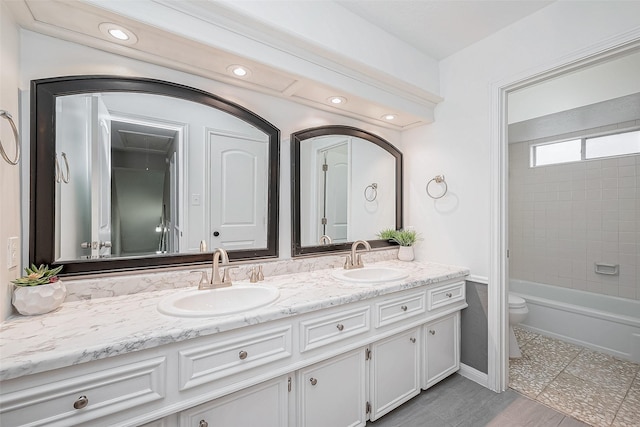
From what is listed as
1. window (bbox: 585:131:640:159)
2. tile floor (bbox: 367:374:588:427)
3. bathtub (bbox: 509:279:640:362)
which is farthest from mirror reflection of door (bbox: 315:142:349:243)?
window (bbox: 585:131:640:159)

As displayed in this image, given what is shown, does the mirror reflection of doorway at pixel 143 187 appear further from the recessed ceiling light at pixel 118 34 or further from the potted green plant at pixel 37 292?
the recessed ceiling light at pixel 118 34

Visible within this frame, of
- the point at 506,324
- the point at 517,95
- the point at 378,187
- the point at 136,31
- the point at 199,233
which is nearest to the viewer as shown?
the point at 136,31

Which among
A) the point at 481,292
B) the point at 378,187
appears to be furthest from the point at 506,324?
the point at 378,187

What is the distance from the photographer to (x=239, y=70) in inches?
64.3

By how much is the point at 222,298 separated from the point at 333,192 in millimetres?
1166

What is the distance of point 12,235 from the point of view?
1.15 meters

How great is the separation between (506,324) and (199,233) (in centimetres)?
223

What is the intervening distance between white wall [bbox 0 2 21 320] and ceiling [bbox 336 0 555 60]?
162cm

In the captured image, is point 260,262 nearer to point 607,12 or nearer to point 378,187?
point 378,187

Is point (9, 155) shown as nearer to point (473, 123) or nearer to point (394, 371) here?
point (394, 371)

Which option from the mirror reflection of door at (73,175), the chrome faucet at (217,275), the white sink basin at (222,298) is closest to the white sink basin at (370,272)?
→ the white sink basin at (222,298)

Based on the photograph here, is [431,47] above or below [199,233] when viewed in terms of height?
above

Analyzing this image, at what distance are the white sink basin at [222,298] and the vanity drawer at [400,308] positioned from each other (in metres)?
0.63

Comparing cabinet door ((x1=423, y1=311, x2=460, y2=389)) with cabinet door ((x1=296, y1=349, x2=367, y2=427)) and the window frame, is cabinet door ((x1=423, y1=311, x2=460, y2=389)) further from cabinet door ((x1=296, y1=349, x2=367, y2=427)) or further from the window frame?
the window frame
